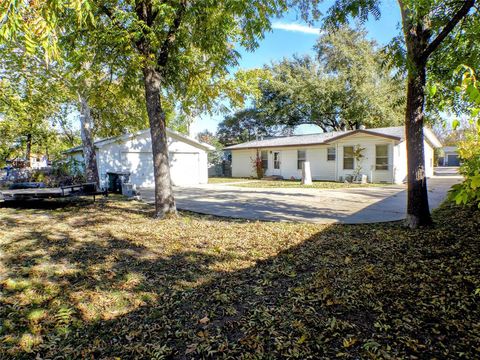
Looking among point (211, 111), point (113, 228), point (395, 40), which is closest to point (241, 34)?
point (211, 111)

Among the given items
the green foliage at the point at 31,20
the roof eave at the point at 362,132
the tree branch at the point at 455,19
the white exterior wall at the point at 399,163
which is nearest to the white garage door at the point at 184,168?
the roof eave at the point at 362,132

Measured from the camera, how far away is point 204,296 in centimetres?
351

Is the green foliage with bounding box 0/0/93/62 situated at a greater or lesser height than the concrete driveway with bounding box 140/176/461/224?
greater

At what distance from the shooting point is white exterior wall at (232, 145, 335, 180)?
20344mm

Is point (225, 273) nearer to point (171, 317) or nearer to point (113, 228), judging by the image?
point (171, 317)

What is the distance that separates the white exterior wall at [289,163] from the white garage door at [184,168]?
689 centimetres

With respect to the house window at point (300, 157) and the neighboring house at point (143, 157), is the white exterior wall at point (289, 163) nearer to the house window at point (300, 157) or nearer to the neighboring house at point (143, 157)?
the house window at point (300, 157)

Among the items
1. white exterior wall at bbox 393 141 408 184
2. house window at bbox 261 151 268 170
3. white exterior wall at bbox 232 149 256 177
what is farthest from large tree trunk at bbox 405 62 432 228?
white exterior wall at bbox 232 149 256 177

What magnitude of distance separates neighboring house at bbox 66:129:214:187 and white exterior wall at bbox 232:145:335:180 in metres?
6.37

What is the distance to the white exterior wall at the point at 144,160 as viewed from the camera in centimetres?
1543

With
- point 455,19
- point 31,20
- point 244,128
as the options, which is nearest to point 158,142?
point 31,20

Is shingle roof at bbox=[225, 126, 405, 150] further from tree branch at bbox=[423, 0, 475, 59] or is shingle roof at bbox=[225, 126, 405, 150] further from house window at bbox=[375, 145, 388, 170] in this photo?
tree branch at bbox=[423, 0, 475, 59]

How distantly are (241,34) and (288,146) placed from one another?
1444 centimetres

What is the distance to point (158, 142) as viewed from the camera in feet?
24.6
